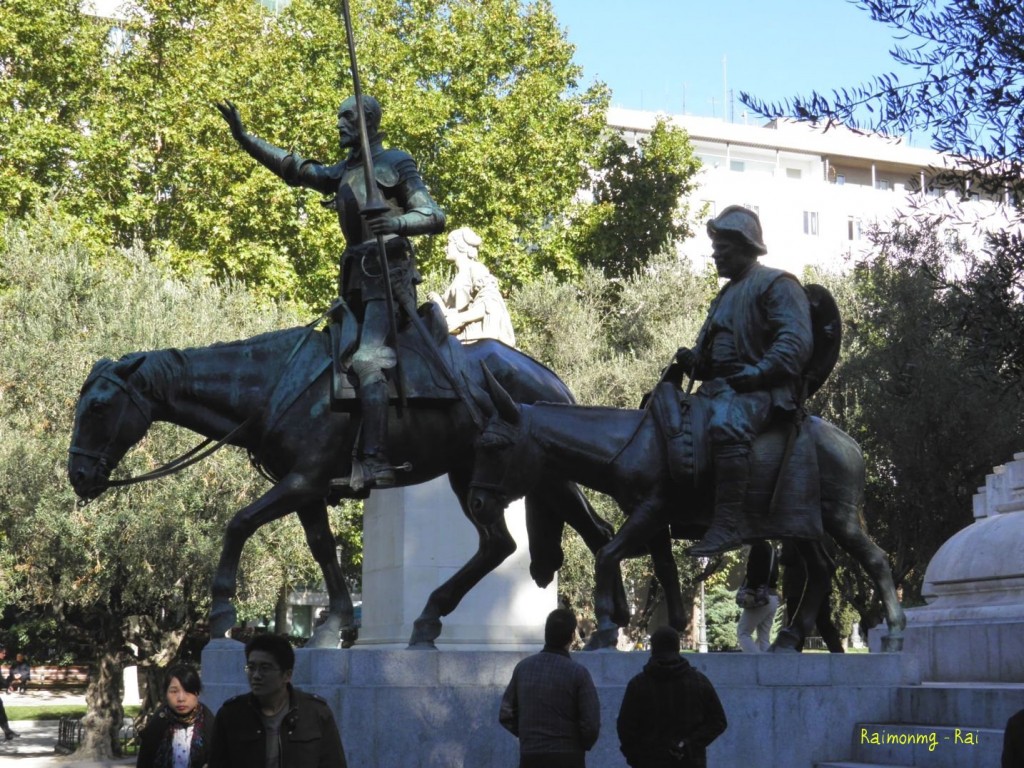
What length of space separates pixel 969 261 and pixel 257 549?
63.8ft

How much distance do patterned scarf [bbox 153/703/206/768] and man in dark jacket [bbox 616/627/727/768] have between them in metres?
2.37

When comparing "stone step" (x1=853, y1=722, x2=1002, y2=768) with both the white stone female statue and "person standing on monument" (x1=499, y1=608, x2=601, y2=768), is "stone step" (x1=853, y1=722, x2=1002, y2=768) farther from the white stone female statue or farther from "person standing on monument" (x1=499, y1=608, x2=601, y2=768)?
the white stone female statue

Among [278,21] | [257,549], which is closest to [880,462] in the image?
[257,549]

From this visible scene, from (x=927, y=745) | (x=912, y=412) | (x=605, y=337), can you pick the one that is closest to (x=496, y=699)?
(x=927, y=745)

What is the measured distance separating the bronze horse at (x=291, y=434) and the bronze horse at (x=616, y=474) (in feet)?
0.98

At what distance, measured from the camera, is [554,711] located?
321 inches

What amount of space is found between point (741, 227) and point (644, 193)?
3740 cm

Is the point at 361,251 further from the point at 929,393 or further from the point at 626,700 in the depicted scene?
the point at 929,393

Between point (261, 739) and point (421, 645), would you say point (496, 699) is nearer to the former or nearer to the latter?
point (421, 645)

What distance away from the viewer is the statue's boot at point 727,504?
10.7 meters

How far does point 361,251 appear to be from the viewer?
11664 mm

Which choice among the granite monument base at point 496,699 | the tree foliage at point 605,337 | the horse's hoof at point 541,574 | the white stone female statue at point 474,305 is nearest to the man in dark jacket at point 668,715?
the granite monument base at point 496,699

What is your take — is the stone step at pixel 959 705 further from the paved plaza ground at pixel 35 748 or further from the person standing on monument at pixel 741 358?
the paved plaza ground at pixel 35 748

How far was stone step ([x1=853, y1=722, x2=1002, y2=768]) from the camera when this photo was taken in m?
10.2
